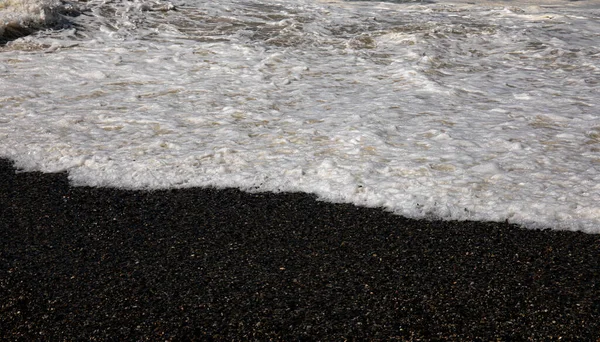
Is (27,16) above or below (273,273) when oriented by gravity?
above

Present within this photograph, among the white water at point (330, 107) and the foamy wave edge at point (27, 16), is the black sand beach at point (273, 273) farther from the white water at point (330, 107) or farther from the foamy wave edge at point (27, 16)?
the foamy wave edge at point (27, 16)

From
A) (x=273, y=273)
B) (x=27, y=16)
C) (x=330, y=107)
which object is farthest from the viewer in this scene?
(x=27, y=16)

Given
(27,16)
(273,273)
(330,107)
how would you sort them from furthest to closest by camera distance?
(27,16), (330,107), (273,273)

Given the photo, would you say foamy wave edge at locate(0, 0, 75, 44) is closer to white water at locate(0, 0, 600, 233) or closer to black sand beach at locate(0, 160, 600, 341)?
white water at locate(0, 0, 600, 233)

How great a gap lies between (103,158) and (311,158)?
174cm

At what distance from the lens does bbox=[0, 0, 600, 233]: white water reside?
4.49 metres

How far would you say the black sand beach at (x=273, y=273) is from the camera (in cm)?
289

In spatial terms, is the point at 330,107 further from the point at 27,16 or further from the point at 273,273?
the point at 27,16

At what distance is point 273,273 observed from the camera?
333 cm

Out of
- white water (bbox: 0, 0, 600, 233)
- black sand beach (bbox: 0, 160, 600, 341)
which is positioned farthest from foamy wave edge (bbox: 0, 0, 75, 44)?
black sand beach (bbox: 0, 160, 600, 341)

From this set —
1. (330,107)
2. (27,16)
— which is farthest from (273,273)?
(27,16)

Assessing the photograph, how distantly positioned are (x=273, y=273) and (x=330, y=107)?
3101 mm

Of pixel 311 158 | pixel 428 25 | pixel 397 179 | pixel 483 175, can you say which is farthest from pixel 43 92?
pixel 428 25

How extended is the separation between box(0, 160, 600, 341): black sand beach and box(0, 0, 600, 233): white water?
1.06 feet
